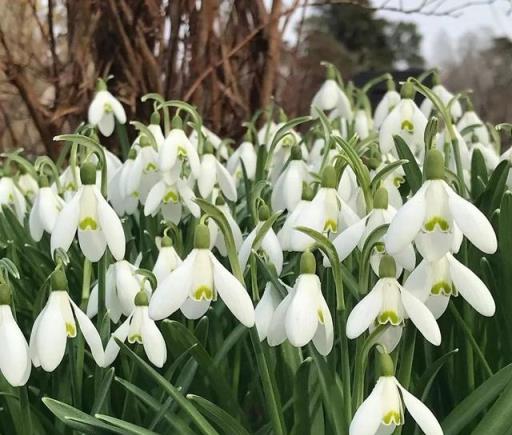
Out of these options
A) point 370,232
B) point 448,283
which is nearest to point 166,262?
point 370,232

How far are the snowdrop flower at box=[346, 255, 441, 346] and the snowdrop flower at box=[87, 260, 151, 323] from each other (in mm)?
460

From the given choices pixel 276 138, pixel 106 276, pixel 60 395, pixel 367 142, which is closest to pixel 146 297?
pixel 106 276

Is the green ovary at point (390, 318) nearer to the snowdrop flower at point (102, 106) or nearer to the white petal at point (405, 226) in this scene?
the white petal at point (405, 226)

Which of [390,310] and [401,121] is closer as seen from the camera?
[390,310]

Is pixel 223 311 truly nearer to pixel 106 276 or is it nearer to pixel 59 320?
pixel 106 276

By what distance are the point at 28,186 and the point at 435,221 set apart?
1753 millimetres

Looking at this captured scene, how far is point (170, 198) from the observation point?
→ 186 centimetres

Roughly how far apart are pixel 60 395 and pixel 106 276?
25 centimetres

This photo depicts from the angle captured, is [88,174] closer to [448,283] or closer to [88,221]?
[88,221]

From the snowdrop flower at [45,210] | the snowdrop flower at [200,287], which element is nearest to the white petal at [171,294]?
the snowdrop flower at [200,287]

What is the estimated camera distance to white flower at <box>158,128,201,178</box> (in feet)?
5.97

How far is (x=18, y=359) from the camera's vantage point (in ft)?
4.11

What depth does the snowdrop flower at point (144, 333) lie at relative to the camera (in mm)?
1373

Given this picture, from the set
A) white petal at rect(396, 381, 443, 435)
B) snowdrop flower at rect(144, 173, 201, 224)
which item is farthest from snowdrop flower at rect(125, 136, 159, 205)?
white petal at rect(396, 381, 443, 435)
